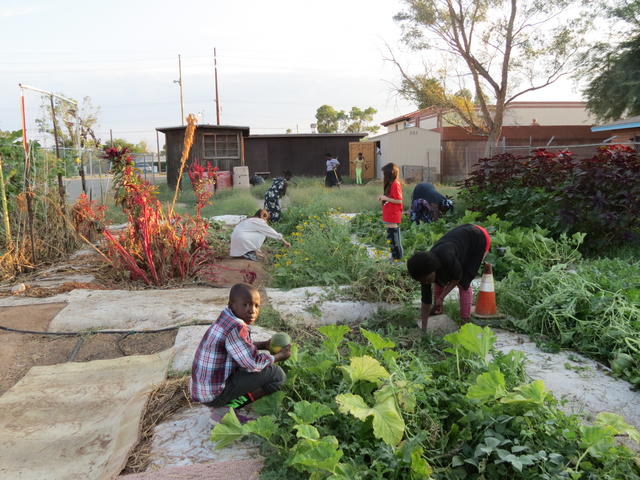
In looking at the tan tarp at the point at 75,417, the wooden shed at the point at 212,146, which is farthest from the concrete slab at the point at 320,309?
the wooden shed at the point at 212,146

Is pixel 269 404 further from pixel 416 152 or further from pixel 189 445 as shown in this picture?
pixel 416 152

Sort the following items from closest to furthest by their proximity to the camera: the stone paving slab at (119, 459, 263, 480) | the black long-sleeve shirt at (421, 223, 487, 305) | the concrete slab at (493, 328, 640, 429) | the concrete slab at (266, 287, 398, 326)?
the stone paving slab at (119, 459, 263, 480) < the concrete slab at (493, 328, 640, 429) < the black long-sleeve shirt at (421, 223, 487, 305) < the concrete slab at (266, 287, 398, 326)

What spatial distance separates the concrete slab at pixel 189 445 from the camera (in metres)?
2.57

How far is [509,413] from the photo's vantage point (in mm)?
2527

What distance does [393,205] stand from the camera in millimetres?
6453

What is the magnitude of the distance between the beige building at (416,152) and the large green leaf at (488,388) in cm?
1862

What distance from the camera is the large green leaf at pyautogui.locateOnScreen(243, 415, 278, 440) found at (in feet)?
7.83

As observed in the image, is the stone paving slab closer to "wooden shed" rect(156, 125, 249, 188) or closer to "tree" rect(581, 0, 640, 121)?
"wooden shed" rect(156, 125, 249, 188)

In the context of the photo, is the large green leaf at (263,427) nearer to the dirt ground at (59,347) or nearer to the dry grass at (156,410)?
the dry grass at (156,410)

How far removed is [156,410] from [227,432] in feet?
2.98

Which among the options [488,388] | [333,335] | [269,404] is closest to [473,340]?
[488,388]

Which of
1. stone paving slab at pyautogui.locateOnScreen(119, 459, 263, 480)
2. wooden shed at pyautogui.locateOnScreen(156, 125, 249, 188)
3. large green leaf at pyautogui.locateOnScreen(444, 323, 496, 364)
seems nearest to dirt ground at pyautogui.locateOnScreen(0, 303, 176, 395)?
stone paving slab at pyautogui.locateOnScreen(119, 459, 263, 480)

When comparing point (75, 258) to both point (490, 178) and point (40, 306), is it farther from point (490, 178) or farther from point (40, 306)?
point (490, 178)

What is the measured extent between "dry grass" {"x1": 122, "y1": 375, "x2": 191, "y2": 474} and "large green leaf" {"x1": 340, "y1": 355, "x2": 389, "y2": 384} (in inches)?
45.0
